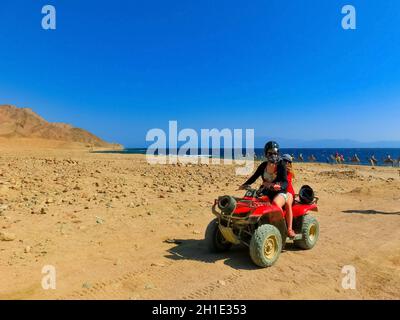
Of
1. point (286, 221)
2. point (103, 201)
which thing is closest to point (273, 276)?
point (286, 221)

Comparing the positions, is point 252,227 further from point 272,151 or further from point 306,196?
point 306,196

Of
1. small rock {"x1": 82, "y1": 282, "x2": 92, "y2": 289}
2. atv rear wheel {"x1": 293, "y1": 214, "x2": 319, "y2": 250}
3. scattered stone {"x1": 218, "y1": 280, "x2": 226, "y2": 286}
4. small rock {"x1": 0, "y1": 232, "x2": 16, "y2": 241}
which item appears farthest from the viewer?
atv rear wheel {"x1": 293, "y1": 214, "x2": 319, "y2": 250}

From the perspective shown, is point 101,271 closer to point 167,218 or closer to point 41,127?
point 167,218

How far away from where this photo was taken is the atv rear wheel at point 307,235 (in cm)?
747

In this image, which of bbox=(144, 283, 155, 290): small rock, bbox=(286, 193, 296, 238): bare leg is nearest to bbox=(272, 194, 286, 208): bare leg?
bbox=(286, 193, 296, 238): bare leg

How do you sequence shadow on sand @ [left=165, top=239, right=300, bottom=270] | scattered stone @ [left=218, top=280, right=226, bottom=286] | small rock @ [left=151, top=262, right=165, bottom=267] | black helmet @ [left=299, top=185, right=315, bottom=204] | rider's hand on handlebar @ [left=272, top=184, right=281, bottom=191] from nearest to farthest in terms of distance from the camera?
scattered stone @ [left=218, top=280, right=226, bottom=286]
small rock @ [left=151, top=262, right=165, bottom=267]
shadow on sand @ [left=165, top=239, right=300, bottom=270]
rider's hand on handlebar @ [left=272, top=184, right=281, bottom=191]
black helmet @ [left=299, top=185, right=315, bottom=204]

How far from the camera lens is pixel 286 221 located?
7008mm

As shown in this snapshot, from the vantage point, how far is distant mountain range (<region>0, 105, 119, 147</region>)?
10475cm

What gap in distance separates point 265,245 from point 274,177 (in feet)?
5.01

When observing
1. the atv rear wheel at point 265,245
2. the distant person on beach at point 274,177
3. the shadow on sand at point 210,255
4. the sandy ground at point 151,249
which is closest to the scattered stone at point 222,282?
the sandy ground at point 151,249

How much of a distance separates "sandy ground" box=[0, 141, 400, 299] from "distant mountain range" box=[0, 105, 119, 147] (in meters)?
97.0

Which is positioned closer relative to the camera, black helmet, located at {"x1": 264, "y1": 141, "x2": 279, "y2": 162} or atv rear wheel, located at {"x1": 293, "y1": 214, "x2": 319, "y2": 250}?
black helmet, located at {"x1": 264, "y1": 141, "x2": 279, "y2": 162}

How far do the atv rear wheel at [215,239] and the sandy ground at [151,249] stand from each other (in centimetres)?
22

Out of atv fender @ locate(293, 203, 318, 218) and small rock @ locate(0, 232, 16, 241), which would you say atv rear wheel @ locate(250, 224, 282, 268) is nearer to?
atv fender @ locate(293, 203, 318, 218)
